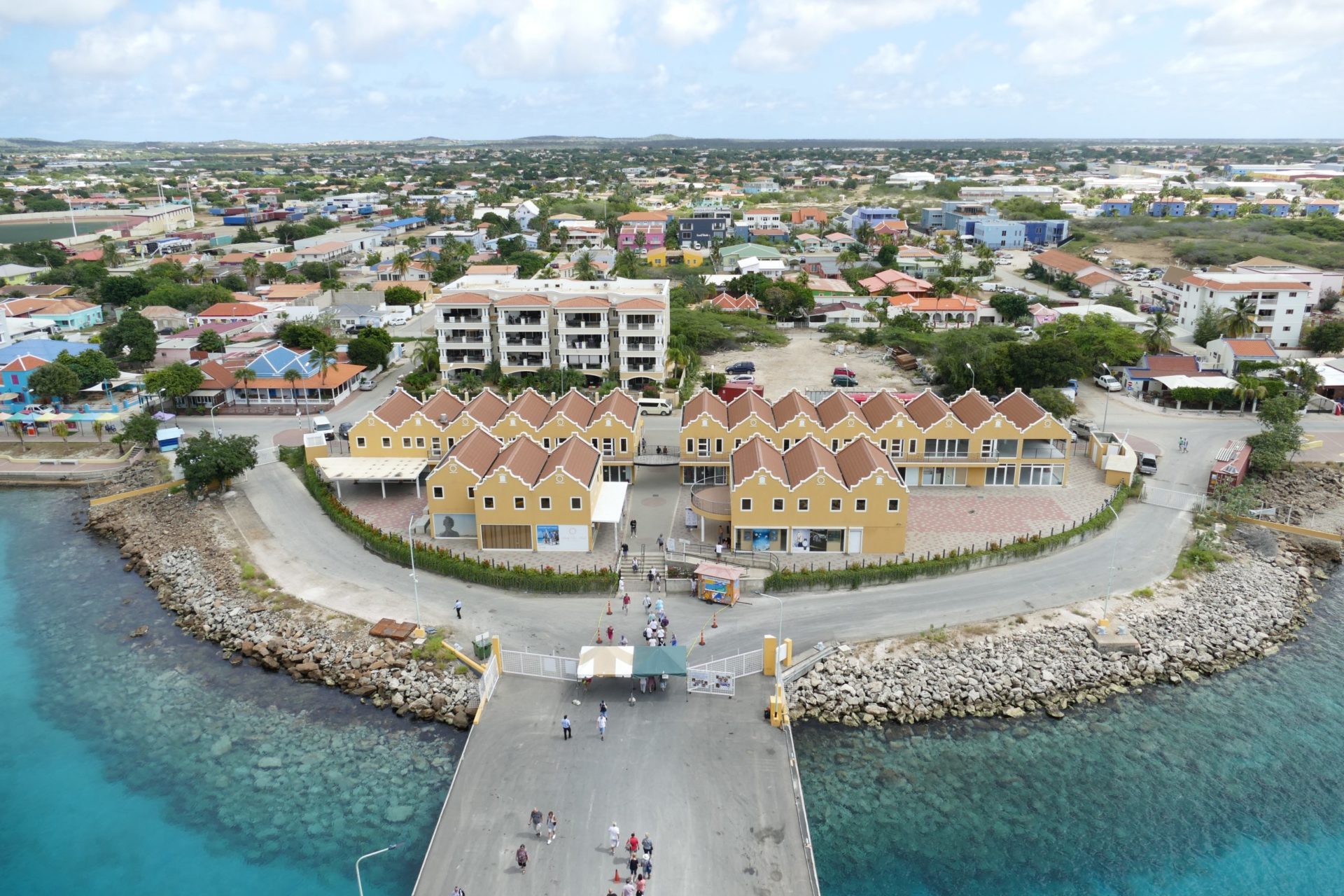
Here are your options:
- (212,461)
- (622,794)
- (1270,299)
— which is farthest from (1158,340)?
(212,461)

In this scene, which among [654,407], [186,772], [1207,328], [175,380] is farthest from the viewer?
[1207,328]

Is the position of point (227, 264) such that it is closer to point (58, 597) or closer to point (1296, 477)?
point (58, 597)

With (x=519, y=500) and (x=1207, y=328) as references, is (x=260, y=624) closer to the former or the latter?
(x=519, y=500)

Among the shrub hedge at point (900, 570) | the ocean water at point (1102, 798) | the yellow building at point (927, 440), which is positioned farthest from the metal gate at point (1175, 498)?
the ocean water at point (1102, 798)

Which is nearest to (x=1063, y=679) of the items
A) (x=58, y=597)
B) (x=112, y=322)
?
(x=58, y=597)

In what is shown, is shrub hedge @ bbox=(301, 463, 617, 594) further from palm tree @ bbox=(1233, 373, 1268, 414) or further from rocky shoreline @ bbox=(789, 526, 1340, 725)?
palm tree @ bbox=(1233, 373, 1268, 414)

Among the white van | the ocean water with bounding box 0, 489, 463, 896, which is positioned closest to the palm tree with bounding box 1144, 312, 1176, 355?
the white van

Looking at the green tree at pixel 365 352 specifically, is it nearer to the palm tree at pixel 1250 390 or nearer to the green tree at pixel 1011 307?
the green tree at pixel 1011 307
